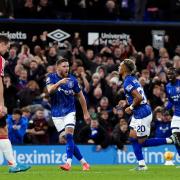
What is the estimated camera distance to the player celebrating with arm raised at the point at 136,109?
15.9 meters

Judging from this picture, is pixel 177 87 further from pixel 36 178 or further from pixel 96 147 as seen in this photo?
pixel 36 178

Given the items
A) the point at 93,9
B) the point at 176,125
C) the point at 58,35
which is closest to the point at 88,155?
the point at 176,125

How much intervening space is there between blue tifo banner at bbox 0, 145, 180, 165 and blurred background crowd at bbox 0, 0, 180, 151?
0.72 feet

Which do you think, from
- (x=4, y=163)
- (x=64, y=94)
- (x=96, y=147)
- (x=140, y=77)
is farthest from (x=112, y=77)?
(x=64, y=94)

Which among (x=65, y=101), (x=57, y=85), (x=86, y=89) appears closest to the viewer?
(x=57, y=85)

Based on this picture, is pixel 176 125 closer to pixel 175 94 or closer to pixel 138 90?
pixel 175 94

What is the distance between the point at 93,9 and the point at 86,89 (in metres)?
5.14

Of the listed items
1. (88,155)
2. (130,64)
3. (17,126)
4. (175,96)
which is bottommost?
(88,155)

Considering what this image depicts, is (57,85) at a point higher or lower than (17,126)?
higher

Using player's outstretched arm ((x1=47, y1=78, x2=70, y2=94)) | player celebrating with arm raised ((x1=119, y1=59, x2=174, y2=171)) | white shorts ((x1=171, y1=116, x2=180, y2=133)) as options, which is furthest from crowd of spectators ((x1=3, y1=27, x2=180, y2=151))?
player's outstretched arm ((x1=47, y1=78, x2=70, y2=94))

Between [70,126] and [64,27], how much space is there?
9.90 m

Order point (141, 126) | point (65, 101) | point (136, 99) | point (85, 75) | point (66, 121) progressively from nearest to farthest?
point (136, 99)
point (141, 126)
point (66, 121)
point (65, 101)
point (85, 75)

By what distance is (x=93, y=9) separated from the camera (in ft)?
88.1

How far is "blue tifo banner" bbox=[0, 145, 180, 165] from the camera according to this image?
20.9 meters
